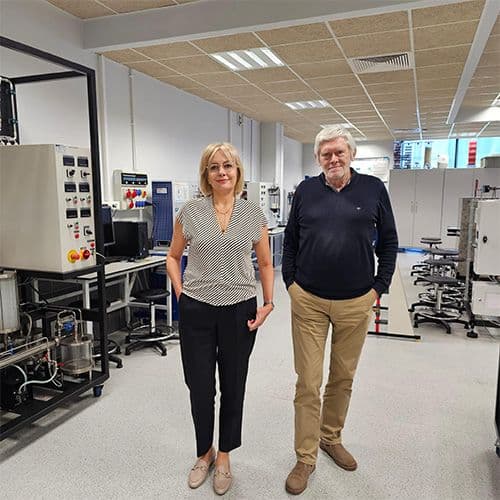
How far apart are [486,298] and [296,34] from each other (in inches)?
117

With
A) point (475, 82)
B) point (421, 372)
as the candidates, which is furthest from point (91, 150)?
point (475, 82)

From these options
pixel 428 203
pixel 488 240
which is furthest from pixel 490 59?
pixel 428 203

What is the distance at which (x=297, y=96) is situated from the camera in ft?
20.8

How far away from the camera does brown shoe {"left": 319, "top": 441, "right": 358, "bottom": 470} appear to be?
2.16 metres

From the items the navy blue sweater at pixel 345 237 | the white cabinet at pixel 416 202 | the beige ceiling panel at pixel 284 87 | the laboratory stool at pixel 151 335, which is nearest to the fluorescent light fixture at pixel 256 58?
the beige ceiling panel at pixel 284 87

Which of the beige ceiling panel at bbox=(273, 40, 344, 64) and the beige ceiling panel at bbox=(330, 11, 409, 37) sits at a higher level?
the beige ceiling panel at bbox=(330, 11, 409, 37)

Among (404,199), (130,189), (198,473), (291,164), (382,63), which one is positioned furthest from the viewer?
(291,164)

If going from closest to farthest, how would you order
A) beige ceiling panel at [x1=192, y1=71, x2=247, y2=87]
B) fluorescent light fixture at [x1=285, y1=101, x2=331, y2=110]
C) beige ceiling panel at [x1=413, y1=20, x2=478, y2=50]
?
beige ceiling panel at [x1=413, y1=20, x2=478, y2=50], beige ceiling panel at [x1=192, y1=71, x2=247, y2=87], fluorescent light fixture at [x1=285, y1=101, x2=331, y2=110]

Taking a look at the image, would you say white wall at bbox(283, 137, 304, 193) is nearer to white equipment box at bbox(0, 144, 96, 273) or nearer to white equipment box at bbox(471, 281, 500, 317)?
white equipment box at bbox(471, 281, 500, 317)

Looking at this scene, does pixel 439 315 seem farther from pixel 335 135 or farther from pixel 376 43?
pixel 335 135

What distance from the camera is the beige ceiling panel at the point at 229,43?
396 centimetres

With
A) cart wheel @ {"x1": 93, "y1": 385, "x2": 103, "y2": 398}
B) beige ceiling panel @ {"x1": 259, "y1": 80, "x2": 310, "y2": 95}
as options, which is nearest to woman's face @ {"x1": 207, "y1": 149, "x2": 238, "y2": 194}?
cart wheel @ {"x1": 93, "y1": 385, "x2": 103, "y2": 398}

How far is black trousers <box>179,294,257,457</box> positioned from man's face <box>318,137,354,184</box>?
659mm

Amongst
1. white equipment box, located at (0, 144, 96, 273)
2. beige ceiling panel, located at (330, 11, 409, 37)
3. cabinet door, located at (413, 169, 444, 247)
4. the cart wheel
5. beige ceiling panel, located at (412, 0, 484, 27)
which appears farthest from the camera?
cabinet door, located at (413, 169, 444, 247)
